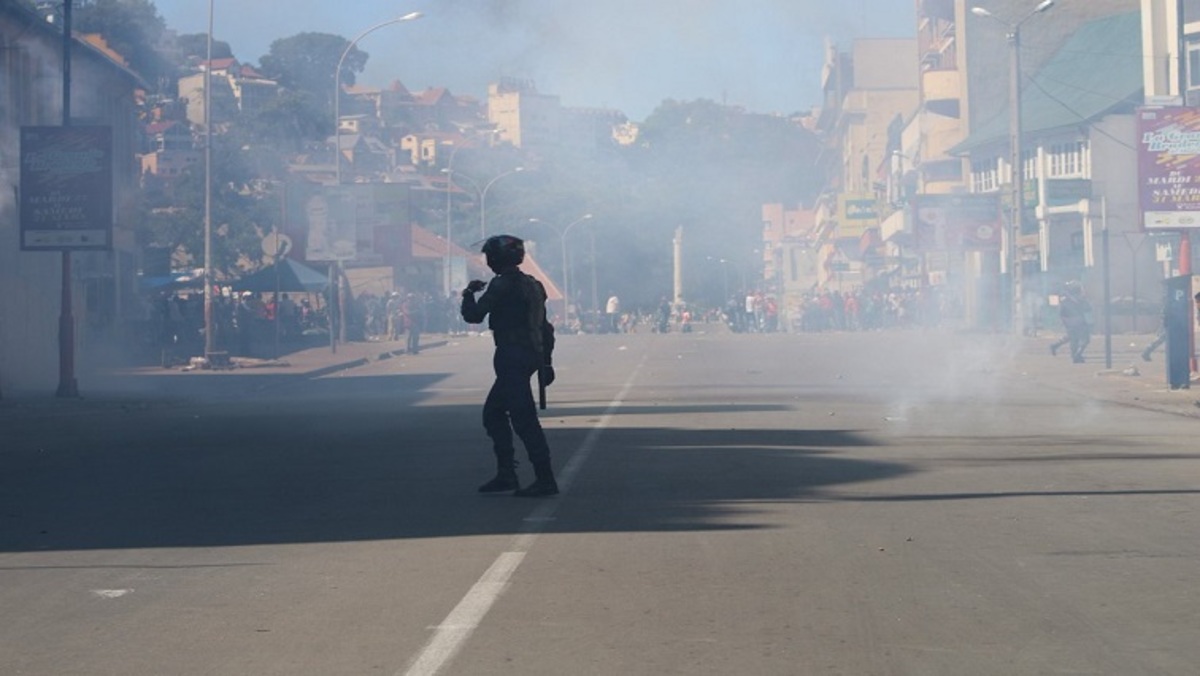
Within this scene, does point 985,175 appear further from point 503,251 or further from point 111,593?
point 111,593

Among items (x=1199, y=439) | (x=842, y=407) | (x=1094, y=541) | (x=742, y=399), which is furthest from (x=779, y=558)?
(x=742, y=399)

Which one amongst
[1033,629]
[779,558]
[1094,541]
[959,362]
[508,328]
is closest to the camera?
[1033,629]

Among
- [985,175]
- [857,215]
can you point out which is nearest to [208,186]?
[985,175]

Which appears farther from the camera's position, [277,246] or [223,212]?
[223,212]

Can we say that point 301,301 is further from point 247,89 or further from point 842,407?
point 842,407

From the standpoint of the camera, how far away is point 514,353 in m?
11.7

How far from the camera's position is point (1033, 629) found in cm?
712

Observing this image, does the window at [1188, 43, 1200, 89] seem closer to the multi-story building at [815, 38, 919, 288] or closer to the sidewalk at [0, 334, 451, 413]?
the sidewalk at [0, 334, 451, 413]

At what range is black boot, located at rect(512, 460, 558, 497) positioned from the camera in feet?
38.3

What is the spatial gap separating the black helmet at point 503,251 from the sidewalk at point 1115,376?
39.0 feet

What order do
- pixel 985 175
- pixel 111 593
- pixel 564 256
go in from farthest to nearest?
pixel 564 256
pixel 985 175
pixel 111 593

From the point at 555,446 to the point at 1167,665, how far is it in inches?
395

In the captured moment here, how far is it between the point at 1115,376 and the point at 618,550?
851 inches

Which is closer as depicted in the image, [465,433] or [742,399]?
[465,433]
